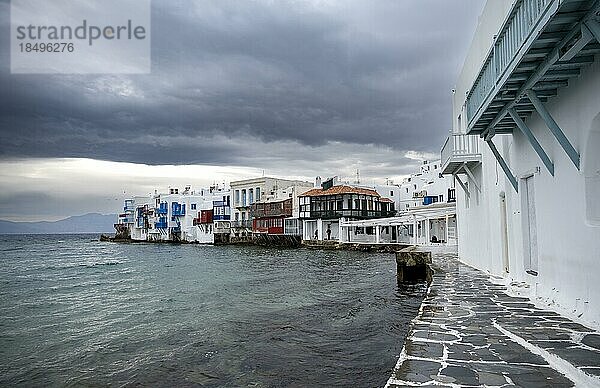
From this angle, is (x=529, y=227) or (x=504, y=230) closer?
(x=529, y=227)

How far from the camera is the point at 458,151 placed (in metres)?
15.5

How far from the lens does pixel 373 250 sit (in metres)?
48.2

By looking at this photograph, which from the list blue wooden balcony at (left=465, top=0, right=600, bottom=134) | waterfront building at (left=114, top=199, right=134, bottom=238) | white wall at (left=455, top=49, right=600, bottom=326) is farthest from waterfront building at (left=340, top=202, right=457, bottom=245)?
waterfront building at (left=114, top=199, right=134, bottom=238)

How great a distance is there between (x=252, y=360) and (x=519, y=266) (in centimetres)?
626

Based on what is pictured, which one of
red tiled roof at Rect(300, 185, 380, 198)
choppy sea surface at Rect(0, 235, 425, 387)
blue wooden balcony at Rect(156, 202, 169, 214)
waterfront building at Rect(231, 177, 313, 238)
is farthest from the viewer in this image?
blue wooden balcony at Rect(156, 202, 169, 214)

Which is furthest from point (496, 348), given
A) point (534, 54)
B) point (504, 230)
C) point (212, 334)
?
point (212, 334)

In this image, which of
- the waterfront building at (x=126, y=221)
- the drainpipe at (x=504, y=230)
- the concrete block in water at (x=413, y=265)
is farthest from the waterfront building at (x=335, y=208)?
the waterfront building at (x=126, y=221)

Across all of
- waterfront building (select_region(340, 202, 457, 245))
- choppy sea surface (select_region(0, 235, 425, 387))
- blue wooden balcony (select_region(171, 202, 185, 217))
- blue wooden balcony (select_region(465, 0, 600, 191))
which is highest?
blue wooden balcony (select_region(171, 202, 185, 217))

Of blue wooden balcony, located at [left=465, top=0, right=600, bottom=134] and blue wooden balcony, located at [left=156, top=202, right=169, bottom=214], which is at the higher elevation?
blue wooden balcony, located at [left=156, top=202, right=169, bottom=214]

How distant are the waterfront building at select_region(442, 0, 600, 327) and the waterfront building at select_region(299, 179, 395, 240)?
1868 inches

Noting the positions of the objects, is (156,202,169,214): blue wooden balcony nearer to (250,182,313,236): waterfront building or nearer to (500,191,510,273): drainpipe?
(250,182,313,236): waterfront building

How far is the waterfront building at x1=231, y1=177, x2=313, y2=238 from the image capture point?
76.4 meters

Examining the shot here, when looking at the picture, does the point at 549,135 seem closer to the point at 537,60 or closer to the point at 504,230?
the point at 537,60

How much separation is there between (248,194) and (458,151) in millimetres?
64289
